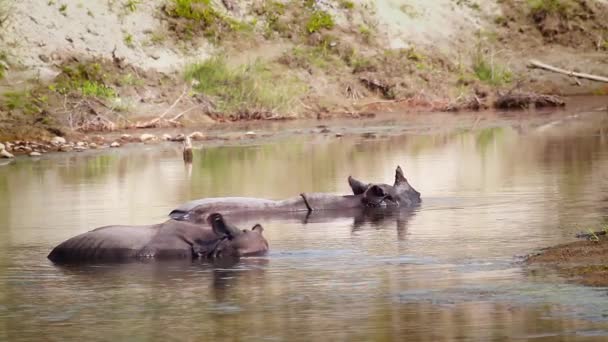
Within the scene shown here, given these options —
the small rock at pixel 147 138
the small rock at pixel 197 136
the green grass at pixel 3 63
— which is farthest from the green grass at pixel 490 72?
the green grass at pixel 3 63

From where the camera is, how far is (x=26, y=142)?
32.5 metres

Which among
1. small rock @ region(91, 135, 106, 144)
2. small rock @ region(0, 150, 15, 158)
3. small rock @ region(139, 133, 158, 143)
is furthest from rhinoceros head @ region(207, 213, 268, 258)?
small rock @ region(139, 133, 158, 143)

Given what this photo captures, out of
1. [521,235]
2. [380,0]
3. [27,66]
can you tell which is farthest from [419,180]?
[380,0]

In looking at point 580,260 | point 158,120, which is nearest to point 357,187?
point 580,260

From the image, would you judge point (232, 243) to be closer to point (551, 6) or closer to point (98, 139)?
point (98, 139)

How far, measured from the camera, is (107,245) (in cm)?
1512

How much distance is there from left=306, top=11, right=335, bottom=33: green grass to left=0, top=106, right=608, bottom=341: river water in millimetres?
16163

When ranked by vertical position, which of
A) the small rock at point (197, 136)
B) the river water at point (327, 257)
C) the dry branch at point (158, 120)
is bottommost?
the river water at point (327, 257)

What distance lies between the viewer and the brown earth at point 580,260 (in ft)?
41.0

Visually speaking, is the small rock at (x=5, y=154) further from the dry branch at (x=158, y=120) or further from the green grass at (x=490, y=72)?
the green grass at (x=490, y=72)

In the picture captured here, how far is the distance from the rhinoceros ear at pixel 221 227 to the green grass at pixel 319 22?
97.7 ft

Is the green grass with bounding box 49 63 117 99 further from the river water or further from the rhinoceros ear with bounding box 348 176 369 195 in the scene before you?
the rhinoceros ear with bounding box 348 176 369 195

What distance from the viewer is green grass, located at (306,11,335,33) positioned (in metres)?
44.7

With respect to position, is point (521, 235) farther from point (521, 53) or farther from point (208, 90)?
point (521, 53)
